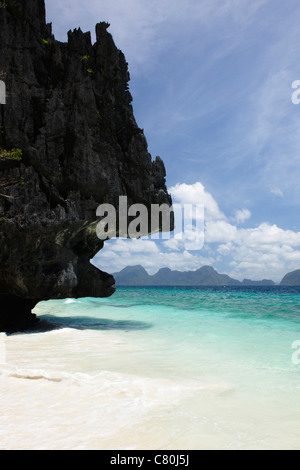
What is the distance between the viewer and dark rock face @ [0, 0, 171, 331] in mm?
11070

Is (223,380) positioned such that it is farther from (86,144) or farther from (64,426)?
(86,144)

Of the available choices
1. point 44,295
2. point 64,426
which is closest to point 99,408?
point 64,426

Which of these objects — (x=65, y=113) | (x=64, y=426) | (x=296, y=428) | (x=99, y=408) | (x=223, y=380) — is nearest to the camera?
(x=64, y=426)

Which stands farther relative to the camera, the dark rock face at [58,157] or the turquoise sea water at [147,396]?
the dark rock face at [58,157]

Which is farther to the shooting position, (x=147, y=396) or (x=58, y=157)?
(x=58, y=157)

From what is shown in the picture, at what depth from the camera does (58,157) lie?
12188 millimetres

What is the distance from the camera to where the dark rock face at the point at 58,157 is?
11.1 metres

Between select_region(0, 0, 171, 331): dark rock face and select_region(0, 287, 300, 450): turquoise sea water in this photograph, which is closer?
select_region(0, 287, 300, 450): turquoise sea water

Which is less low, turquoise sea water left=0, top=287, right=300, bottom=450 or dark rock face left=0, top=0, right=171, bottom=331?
dark rock face left=0, top=0, right=171, bottom=331

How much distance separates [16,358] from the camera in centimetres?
746

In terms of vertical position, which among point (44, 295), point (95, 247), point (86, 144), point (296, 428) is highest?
point (86, 144)

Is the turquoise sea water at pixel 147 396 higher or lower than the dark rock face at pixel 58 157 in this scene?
lower

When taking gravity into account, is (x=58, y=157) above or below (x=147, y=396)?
above

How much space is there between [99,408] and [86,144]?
11006mm
